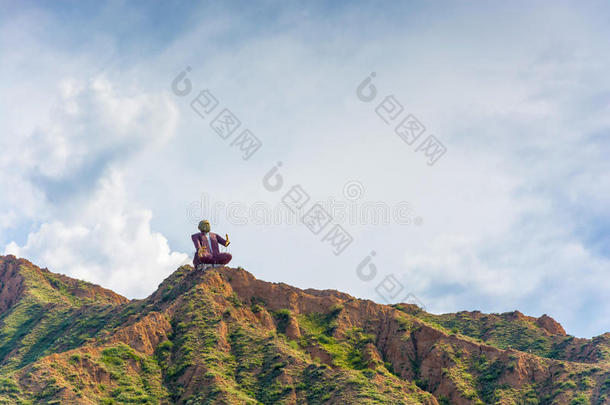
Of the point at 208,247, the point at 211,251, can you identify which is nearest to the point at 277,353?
the point at 211,251

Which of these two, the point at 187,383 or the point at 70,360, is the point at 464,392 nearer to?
the point at 187,383

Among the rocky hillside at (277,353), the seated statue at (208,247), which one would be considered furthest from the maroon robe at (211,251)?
the rocky hillside at (277,353)

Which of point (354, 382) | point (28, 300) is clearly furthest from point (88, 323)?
point (354, 382)

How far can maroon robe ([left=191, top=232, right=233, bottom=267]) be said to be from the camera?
90.8 metres

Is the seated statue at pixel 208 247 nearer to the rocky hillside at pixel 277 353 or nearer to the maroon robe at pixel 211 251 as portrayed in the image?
the maroon robe at pixel 211 251

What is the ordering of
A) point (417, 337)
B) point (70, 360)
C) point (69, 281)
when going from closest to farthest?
point (70, 360), point (417, 337), point (69, 281)

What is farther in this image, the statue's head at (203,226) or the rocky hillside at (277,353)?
the statue's head at (203,226)

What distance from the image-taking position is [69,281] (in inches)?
5084

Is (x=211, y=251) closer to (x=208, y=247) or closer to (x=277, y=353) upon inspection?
(x=208, y=247)

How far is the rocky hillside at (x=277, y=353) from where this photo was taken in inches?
2817

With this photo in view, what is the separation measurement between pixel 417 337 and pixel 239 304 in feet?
75.4

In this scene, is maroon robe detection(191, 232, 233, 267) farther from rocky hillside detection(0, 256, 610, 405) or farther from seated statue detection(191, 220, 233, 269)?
rocky hillside detection(0, 256, 610, 405)

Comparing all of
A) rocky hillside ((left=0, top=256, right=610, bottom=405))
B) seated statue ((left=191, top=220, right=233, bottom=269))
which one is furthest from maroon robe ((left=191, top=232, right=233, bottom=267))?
rocky hillside ((left=0, top=256, right=610, bottom=405))

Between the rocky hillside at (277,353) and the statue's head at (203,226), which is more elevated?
the statue's head at (203,226)
